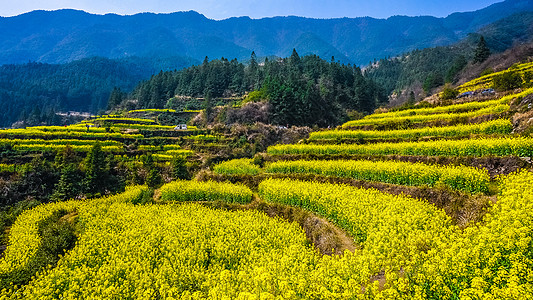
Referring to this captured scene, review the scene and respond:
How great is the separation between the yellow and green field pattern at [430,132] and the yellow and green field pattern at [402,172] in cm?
641

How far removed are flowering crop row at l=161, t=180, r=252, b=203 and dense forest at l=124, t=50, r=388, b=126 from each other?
34.5m

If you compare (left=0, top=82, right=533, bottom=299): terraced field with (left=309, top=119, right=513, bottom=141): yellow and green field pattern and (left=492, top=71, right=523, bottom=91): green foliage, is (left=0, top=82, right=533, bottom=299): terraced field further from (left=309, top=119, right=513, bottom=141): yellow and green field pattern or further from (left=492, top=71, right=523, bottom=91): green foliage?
(left=492, top=71, right=523, bottom=91): green foliage

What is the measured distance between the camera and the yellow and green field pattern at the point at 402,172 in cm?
1505

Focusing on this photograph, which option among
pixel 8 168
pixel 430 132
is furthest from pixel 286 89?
pixel 8 168

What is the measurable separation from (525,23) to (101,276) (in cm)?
26842

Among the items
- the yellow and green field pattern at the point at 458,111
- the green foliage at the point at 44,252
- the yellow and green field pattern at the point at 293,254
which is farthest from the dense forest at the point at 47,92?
the yellow and green field pattern at the point at 458,111

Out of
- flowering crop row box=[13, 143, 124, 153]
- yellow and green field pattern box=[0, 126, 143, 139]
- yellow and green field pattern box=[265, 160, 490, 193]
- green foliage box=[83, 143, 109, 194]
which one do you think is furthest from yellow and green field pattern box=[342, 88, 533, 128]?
yellow and green field pattern box=[0, 126, 143, 139]

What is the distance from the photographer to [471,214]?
12766 mm

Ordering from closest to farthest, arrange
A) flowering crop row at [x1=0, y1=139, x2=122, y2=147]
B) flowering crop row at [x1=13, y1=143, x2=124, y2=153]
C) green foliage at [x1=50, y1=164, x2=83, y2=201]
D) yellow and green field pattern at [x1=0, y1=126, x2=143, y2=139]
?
green foliage at [x1=50, y1=164, x2=83, y2=201]
flowering crop row at [x1=13, y1=143, x2=124, y2=153]
flowering crop row at [x1=0, y1=139, x2=122, y2=147]
yellow and green field pattern at [x1=0, y1=126, x2=143, y2=139]

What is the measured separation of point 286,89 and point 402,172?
4315 cm

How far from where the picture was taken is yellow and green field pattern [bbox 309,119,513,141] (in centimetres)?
2181

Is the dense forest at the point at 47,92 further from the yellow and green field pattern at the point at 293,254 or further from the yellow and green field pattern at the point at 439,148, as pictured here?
the yellow and green field pattern at the point at 293,254

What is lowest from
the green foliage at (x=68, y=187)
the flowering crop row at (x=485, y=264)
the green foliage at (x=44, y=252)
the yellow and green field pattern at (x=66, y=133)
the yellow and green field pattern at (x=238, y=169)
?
the green foliage at (x=68, y=187)

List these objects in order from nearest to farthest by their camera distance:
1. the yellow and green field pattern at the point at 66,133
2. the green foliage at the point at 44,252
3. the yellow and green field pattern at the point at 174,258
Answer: the yellow and green field pattern at the point at 174,258, the green foliage at the point at 44,252, the yellow and green field pattern at the point at 66,133
